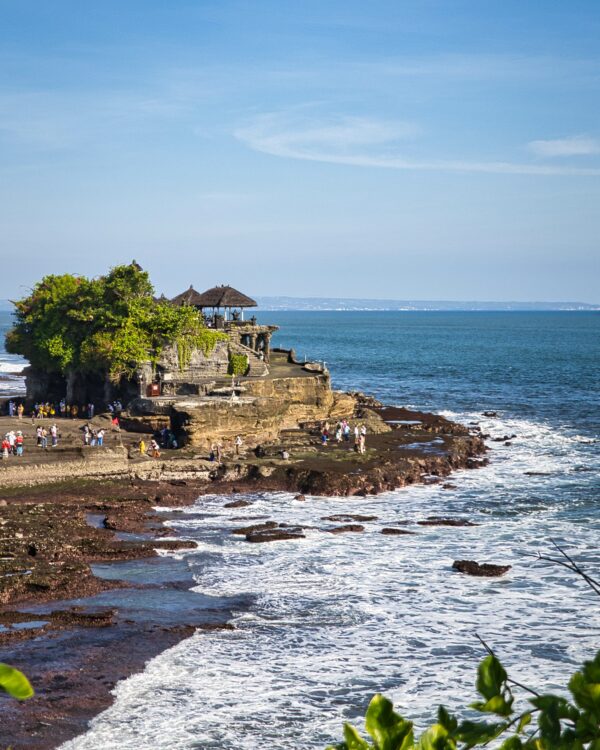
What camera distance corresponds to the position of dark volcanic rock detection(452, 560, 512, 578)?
76.7 feet

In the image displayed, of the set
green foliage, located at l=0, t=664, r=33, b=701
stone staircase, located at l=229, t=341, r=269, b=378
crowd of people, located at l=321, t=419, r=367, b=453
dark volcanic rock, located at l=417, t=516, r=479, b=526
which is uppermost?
green foliage, located at l=0, t=664, r=33, b=701

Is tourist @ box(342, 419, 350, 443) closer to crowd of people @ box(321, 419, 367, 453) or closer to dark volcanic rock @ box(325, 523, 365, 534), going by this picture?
crowd of people @ box(321, 419, 367, 453)

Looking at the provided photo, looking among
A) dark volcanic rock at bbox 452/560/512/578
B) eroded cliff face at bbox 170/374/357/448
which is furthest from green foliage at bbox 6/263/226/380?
dark volcanic rock at bbox 452/560/512/578

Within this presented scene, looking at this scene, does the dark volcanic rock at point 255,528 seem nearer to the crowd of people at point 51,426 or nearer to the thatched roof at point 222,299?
the crowd of people at point 51,426

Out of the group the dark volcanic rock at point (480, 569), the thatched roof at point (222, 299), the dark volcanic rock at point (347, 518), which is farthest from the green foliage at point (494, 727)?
the thatched roof at point (222, 299)

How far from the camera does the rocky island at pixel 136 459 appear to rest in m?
18.5

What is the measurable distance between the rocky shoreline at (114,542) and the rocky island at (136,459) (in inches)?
2.2

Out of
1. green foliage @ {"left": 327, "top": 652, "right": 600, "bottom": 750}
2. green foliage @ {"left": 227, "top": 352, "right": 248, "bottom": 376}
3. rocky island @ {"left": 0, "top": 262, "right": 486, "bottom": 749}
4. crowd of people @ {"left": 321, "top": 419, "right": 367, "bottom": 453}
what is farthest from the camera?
green foliage @ {"left": 227, "top": 352, "right": 248, "bottom": 376}

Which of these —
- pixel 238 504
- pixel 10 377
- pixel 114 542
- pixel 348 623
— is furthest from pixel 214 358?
pixel 10 377

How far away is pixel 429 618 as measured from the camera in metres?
20.2

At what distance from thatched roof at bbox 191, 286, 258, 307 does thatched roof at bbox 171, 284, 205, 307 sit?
0.06 metres

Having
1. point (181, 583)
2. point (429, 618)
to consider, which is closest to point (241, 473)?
point (181, 583)

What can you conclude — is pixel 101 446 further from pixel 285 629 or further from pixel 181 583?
pixel 285 629

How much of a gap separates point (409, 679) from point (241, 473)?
1941cm
